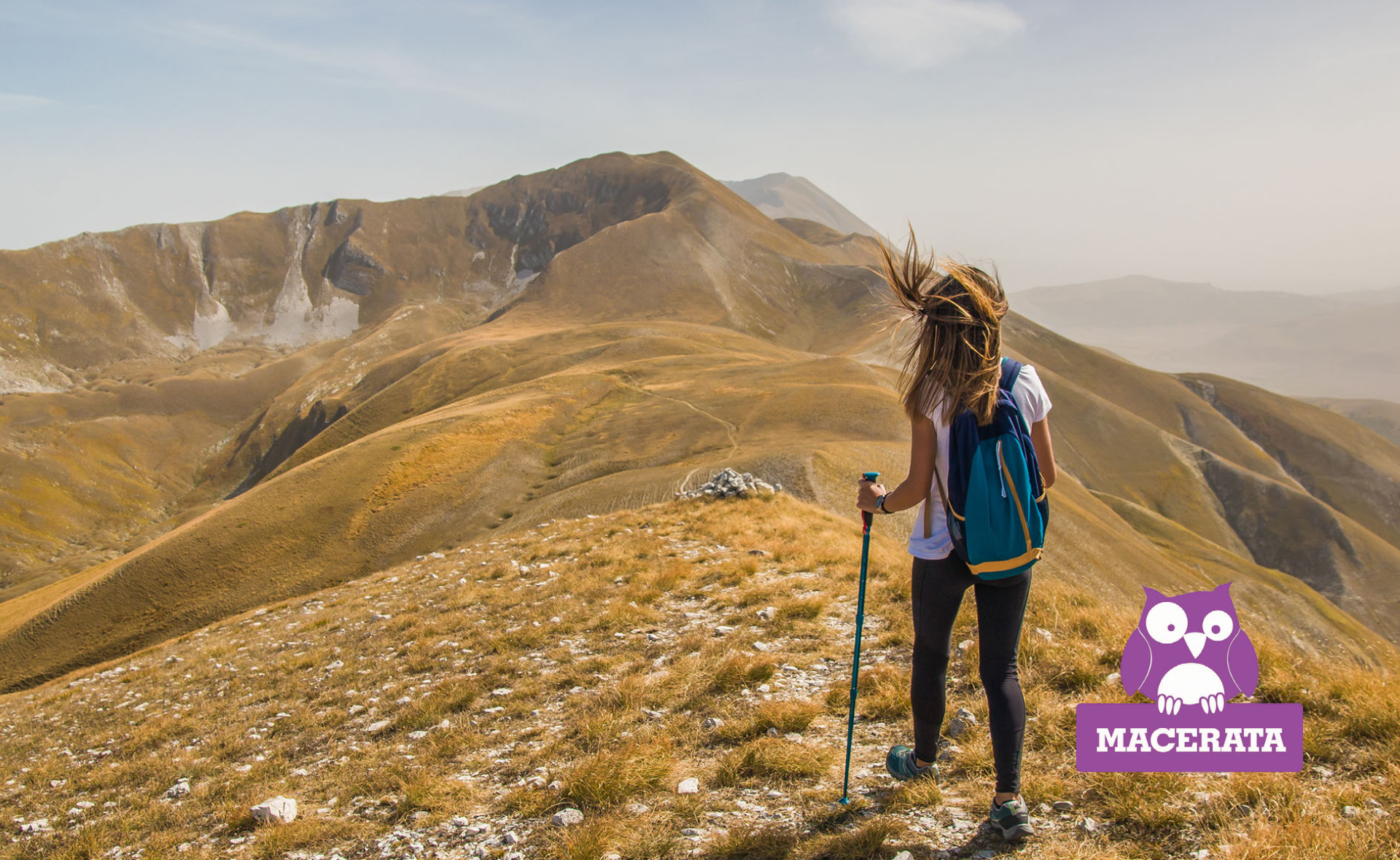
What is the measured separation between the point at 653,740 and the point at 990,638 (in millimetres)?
4071

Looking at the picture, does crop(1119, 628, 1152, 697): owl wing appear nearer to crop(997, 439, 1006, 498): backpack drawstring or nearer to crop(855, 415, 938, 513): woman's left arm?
crop(997, 439, 1006, 498): backpack drawstring

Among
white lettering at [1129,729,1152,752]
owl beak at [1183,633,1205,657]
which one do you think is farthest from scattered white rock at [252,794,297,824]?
owl beak at [1183,633,1205,657]

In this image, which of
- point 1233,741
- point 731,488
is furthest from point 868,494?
point 731,488

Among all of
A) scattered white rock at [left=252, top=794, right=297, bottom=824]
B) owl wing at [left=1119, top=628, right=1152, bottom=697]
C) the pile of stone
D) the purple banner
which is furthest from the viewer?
the pile of stone

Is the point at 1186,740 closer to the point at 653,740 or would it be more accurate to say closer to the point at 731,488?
the point at 653,740

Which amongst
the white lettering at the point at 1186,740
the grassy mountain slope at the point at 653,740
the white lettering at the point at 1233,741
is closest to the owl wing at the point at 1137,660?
the white lettering at the point at 1186,740

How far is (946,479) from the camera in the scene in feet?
17.9

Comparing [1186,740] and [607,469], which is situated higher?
[1186,740]

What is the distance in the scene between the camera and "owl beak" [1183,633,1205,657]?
20.5 feet

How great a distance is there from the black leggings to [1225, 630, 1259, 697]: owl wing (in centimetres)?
235

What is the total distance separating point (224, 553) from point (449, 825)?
57658 mm

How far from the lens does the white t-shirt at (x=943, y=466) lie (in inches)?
217

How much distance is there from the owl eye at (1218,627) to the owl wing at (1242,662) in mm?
104

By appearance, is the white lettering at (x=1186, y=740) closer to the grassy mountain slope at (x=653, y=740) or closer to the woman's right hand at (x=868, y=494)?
the grassy mountain slope at (x=653, y=740)
